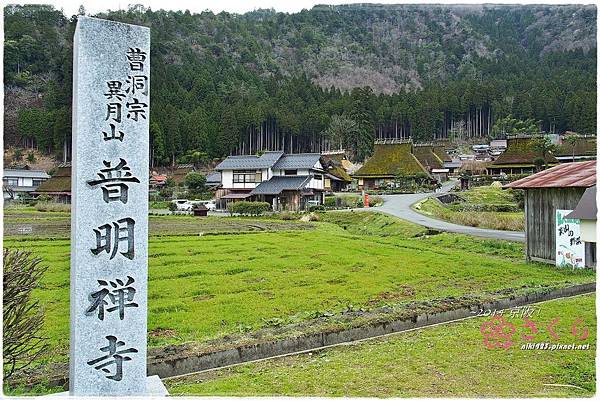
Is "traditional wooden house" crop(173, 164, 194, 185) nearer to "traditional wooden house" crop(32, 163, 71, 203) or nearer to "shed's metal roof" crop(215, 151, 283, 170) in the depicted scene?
"shed's metal roof" crop(215, 151, 283, 170)

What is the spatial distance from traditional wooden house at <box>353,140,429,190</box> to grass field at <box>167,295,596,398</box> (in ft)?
22.4

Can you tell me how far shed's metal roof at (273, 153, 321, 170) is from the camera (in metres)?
10.8

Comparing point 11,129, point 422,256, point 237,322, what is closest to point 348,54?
point 422,256

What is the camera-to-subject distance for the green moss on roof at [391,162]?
454 inches

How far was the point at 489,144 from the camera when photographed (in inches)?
461

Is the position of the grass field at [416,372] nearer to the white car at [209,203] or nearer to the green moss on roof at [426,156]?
the white car at [209,203]

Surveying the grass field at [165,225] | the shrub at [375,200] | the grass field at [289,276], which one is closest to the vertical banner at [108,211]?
the grass field at [289,276]

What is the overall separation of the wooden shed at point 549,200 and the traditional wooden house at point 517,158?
9.31 feet

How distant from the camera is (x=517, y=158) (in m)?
10.5

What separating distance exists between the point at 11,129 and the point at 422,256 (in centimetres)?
727

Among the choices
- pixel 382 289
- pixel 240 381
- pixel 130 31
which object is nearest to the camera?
pixel 130 31

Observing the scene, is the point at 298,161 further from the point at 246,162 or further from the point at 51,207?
the point at 51,207

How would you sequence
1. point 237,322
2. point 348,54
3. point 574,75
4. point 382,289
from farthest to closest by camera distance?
point 348,54, point 574,75, point 382,289, point 237,322

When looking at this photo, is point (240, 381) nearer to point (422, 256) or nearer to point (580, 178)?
point (422, 256)
